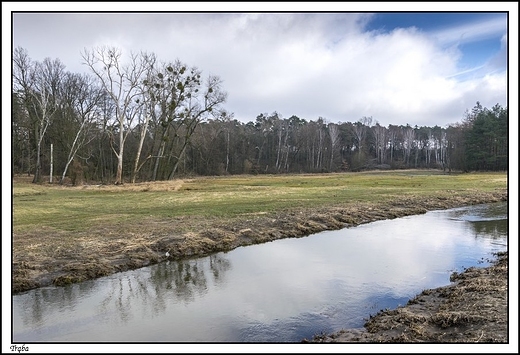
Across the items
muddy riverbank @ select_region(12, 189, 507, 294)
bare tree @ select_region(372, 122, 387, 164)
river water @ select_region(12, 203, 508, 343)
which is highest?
bare tree @ select_region(372, 122, 387, 164)

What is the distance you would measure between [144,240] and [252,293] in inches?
239

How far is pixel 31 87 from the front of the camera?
46031 mm

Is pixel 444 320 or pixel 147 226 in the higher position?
pixel 147 226

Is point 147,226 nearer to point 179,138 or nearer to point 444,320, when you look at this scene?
point 444,320

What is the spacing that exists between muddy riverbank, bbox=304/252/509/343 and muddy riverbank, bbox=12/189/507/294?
7101 millimetres

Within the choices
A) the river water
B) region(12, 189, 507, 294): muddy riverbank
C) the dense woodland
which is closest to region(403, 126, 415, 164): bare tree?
the dense woodland

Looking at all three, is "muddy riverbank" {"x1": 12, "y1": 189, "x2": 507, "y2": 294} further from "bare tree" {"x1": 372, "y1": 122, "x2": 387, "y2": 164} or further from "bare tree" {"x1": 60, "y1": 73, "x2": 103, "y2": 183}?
"bare tree" {"x1": 372, "y1": 122, "x2": 387, "y2": 164}

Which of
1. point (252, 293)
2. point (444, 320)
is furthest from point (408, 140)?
point (444, 320)

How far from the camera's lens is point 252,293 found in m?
Answer: 9.49

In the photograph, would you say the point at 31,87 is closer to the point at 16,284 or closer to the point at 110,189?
the point at 110,189

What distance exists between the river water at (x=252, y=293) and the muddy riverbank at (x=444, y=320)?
0.42 metres

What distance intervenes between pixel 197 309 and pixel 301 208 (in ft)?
49.3

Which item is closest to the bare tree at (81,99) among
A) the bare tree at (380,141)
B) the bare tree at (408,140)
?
the bare tree at (380,141)

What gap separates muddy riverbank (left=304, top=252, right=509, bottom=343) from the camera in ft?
21.9
